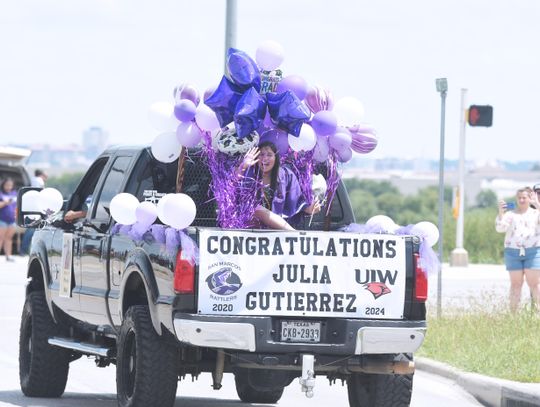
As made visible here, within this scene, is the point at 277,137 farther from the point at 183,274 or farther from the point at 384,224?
the point at 183,274

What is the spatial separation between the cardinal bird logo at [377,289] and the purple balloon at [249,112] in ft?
4.80

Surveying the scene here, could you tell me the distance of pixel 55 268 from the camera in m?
13.1

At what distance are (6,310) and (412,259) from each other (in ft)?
39.2

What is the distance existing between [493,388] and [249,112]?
11.2 feet

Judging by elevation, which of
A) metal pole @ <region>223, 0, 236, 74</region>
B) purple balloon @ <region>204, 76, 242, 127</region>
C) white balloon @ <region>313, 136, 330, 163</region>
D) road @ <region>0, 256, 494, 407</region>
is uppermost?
metal pole @ <region>223, 0, 236, 74</region>

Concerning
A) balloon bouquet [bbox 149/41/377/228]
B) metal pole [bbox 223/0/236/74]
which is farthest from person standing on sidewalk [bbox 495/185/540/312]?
balloon bouquet [bbox 149/41/377/228]

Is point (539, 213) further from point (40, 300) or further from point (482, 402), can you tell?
point (40, 300)

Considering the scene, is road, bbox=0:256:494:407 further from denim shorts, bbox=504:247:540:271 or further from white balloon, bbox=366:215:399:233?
denim shorts, bbox=504:247:540:271

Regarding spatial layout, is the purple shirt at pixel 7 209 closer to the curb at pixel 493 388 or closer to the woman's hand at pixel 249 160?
the curb at pixel 493 388

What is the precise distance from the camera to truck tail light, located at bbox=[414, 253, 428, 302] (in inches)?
426

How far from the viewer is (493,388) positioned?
13.3 m

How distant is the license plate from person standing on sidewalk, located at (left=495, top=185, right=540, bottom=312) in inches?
392

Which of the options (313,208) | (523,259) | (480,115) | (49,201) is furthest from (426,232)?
(480,115)

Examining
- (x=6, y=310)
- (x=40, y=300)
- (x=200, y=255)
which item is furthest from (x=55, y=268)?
(x=6, y=310)
